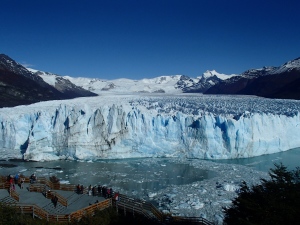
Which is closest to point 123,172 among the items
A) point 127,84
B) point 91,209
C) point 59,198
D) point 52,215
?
point 59,198

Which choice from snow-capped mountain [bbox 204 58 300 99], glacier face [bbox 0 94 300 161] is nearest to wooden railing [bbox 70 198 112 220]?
glacier face [bbox 0 94 300 161]

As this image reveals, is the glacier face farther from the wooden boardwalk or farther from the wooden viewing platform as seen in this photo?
the wooden viewing platform

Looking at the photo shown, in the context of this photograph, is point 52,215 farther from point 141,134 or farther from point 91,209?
point 141,134

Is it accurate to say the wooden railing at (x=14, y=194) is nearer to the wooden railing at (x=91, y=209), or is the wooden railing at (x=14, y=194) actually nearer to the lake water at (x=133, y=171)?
the wooden railing at (x=91, y=209)

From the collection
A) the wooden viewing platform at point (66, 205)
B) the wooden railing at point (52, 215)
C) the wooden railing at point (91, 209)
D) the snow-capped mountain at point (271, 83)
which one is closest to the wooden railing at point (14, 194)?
the wooden viewing platform at point (66, 205)

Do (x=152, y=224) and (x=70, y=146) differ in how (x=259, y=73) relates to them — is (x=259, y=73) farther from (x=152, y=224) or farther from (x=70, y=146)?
(x=152, y=224)
